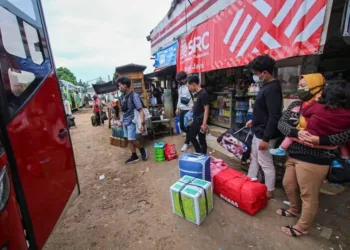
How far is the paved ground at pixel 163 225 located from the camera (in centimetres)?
196

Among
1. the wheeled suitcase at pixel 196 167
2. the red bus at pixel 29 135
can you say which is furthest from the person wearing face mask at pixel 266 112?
the red bus at pixel 29 135

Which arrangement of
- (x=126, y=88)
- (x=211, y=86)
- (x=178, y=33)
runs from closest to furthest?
(x=126, y=88) < (x=211, y=86) < (x=178, y=33)

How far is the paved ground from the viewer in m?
1.96

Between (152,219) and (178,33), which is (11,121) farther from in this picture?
(178,33)

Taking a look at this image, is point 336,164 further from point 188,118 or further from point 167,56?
point 167,56

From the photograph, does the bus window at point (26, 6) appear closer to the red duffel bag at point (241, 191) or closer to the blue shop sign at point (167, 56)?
the red duffel bag at point (241, 191)

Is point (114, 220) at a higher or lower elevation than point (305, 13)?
lower

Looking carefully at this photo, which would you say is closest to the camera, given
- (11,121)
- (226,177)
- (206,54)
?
(11,121)

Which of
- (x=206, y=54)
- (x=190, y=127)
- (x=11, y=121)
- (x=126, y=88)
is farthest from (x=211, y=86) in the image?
(x=11, y=121)

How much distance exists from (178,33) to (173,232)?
265 inches

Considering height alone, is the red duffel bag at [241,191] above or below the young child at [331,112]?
below

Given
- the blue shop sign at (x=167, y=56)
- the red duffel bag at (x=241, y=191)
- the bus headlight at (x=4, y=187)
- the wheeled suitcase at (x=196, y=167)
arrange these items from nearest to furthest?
the bus headlight at (x=4, y=187) < the red duffel bag at (x=241, y=191) < the wheeled suitcase at (x=196, y=167) < the blue shop sign at (x=167, y=56)

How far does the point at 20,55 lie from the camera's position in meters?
1.38

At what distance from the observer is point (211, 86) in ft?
20.9
